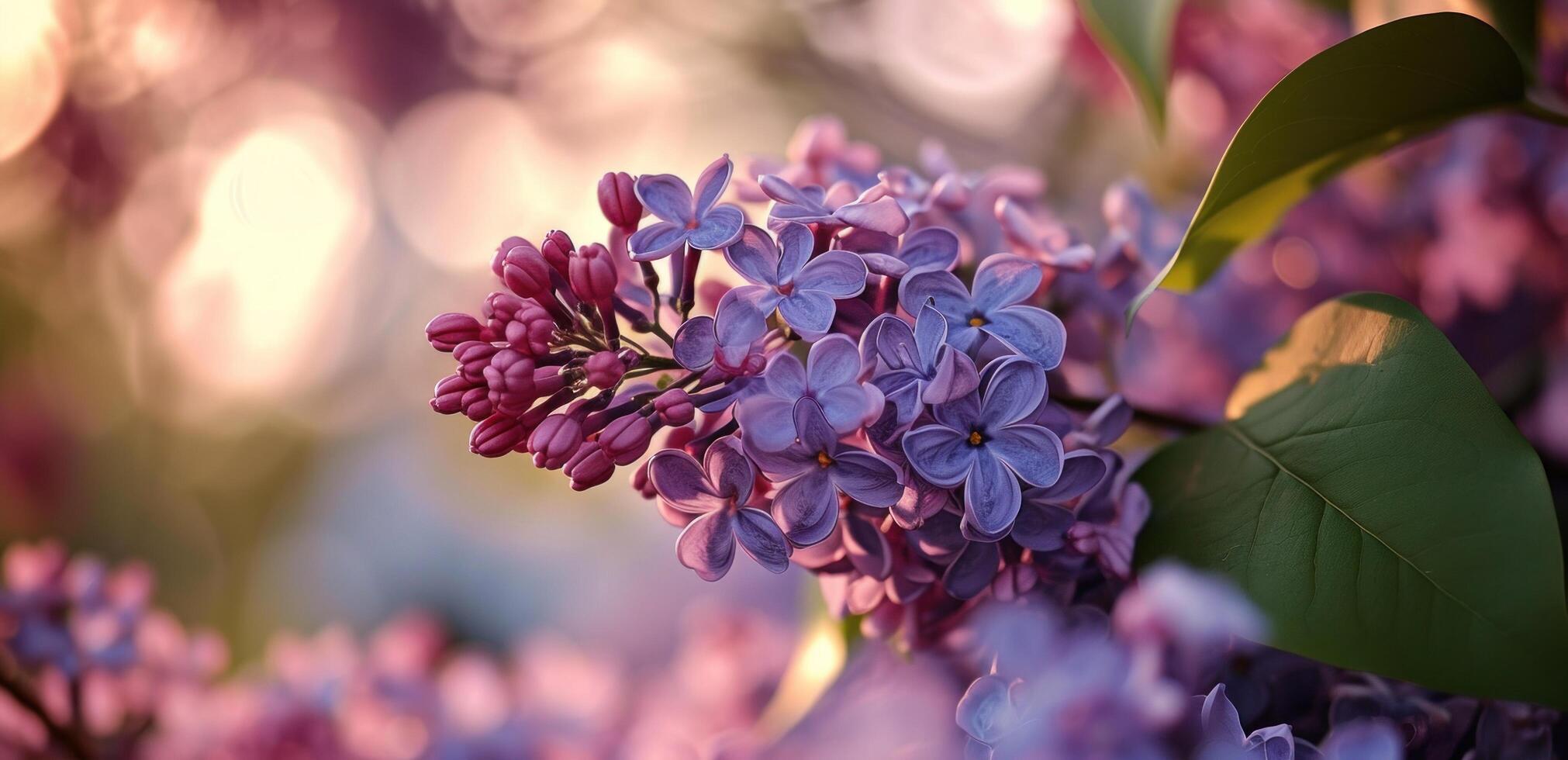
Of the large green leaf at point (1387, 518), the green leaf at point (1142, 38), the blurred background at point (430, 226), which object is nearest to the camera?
the large green leaf at point (1387, 518)

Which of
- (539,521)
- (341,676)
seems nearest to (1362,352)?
(341,676)

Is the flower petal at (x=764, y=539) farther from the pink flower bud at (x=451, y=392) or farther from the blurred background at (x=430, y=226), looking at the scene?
the blurred background at (x=430, y=226)

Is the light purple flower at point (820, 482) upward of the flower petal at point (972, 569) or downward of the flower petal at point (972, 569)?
upward

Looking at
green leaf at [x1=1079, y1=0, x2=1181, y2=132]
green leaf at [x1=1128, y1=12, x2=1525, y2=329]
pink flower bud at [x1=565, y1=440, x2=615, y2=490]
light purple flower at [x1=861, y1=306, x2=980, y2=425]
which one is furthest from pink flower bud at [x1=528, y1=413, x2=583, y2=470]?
green leaf at [x1=1079, y1=0, x2=1181, y2=132]

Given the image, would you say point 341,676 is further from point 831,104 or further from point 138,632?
point 831,104

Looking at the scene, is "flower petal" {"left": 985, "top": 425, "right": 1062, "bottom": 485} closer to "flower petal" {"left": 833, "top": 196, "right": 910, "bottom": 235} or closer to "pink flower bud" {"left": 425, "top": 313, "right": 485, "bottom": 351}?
"flower petal" {"left": 833, "top": 196, "right": 910, "bottom": 235}

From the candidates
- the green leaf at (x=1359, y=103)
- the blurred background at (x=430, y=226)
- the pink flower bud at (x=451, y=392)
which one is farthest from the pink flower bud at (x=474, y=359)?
the blurred background at (x=430, y=226)

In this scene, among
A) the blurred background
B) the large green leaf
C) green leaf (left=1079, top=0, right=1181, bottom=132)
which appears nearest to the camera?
the large green leaf

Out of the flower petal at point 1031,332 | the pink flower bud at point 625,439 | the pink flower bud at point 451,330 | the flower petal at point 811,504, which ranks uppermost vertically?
the flower petal at point 1031,332
